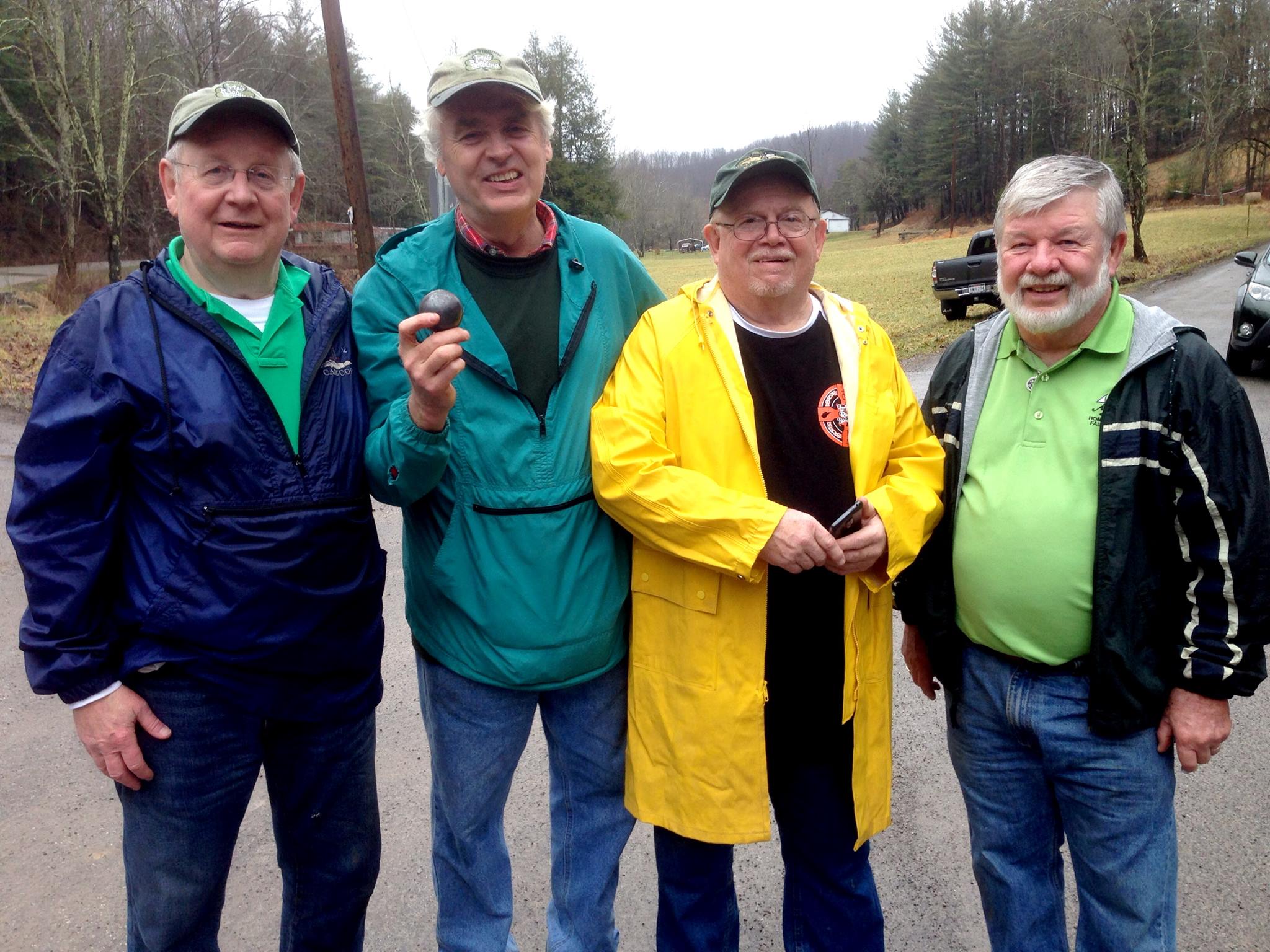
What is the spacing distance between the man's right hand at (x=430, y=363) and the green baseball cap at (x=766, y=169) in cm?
81

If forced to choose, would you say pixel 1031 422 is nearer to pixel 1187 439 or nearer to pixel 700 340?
pixel 1187 439

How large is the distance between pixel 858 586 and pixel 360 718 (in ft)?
4.25

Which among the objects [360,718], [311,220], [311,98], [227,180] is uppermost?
[311,98]

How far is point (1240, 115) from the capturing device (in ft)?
111

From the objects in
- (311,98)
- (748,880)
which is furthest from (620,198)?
(748,880)

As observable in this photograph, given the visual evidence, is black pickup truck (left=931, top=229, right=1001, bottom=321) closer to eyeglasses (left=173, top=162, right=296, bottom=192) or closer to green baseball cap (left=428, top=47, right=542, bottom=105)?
green baseball cap (left=428, top=47, right=542, bottom=105)

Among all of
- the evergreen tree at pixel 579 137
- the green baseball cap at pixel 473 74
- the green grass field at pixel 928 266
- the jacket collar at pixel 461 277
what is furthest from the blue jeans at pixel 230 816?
the evergreen tree at pixel 579 137

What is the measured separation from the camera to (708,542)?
2.07 meters

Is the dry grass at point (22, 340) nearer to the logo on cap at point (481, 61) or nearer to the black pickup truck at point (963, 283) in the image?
the logo on cap at point (481, 61)

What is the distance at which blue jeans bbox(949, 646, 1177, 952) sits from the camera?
6.70ft

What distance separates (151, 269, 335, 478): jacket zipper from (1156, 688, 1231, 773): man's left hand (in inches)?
80.4

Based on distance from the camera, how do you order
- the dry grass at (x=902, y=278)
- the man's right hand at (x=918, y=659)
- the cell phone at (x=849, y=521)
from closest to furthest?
1. the cell phone at (x=849, y=521)
2. the man's right hand at (x=918, y=659)
3. the dry grass at (x=902, y=278)

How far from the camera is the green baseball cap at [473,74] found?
7.15 feet

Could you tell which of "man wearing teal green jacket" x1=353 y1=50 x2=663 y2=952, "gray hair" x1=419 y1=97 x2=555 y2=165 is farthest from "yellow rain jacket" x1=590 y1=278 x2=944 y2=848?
"gray hair" x1=419 y1=97 x2=555 y2=165
